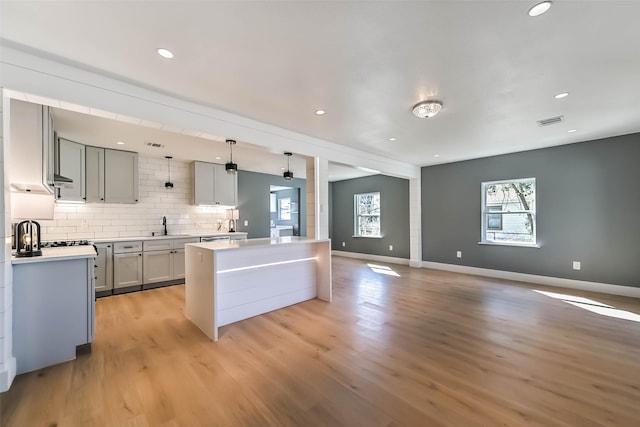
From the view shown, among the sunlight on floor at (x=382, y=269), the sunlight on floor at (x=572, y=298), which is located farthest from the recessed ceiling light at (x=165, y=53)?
the sunlight on floor at (x=572, y=298)

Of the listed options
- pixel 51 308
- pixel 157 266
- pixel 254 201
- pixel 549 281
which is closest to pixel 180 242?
pixel 157 266

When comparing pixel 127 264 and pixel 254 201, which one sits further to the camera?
Answer: pixel 254 201

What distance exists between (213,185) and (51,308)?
A: 364 centimetres

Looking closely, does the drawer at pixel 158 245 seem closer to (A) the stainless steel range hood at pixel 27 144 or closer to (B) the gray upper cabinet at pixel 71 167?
(B) the gray upper cabinet at pixel 71 167

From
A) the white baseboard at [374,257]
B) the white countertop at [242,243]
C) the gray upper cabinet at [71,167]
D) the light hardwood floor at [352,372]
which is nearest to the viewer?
the light hardwood floor at [352,372]

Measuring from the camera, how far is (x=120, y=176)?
4.55m

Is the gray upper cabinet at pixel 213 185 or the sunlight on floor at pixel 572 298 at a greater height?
the gray upper cabinet at pixel 213 185

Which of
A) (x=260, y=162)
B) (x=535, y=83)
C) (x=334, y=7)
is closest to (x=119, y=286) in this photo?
(x=260, y=162)

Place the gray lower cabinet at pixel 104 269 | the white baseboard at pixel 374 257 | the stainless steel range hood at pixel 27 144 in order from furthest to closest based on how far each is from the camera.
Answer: the white baseboard at pixel 374 257
the gray lower cabinet at pixel 104 269
the stainless steel range hood at pixel 27 144

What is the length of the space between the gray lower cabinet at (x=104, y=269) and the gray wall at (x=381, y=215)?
584 centimetres

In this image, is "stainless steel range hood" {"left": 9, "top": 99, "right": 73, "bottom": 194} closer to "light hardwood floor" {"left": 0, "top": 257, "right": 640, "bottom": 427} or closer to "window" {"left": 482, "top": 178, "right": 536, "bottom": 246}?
"light hardwood floor" {"left": 0, "top": 257, "right": 640, "bottom": 427}

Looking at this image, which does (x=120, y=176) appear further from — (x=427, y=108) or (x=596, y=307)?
(x=596, y=307)

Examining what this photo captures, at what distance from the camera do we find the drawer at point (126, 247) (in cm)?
420

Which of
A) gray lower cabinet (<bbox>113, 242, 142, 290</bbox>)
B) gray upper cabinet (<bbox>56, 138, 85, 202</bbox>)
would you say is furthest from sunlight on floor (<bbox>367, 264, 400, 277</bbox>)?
gray upper cabinet (<bbox>56, 138, 85, 202</bbox>)
